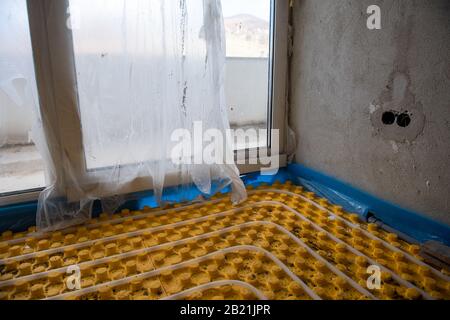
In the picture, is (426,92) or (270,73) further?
(270,73)

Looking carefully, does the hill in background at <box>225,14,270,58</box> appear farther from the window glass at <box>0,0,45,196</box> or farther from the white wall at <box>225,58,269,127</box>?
the window glass at <box>0,0,45,196</box>

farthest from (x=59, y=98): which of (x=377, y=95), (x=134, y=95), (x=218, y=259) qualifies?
(x=377, y=95)

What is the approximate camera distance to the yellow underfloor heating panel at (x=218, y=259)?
769mm

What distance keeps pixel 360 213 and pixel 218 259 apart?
0.59 m

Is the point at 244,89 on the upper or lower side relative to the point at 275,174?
upper

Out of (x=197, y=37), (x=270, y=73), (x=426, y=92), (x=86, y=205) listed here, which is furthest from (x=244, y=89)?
(x=86, y=205)

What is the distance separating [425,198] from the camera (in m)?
0.96

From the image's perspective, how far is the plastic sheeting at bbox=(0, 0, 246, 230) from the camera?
1.01 metres

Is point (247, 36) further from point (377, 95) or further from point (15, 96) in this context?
point (15, 96)

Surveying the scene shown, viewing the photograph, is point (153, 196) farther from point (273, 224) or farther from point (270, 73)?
point (270, 73)

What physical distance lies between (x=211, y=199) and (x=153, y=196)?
24cm

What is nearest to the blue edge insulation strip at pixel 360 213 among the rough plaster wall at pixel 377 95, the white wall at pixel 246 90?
the rough plaster wall at pixel 377 95
